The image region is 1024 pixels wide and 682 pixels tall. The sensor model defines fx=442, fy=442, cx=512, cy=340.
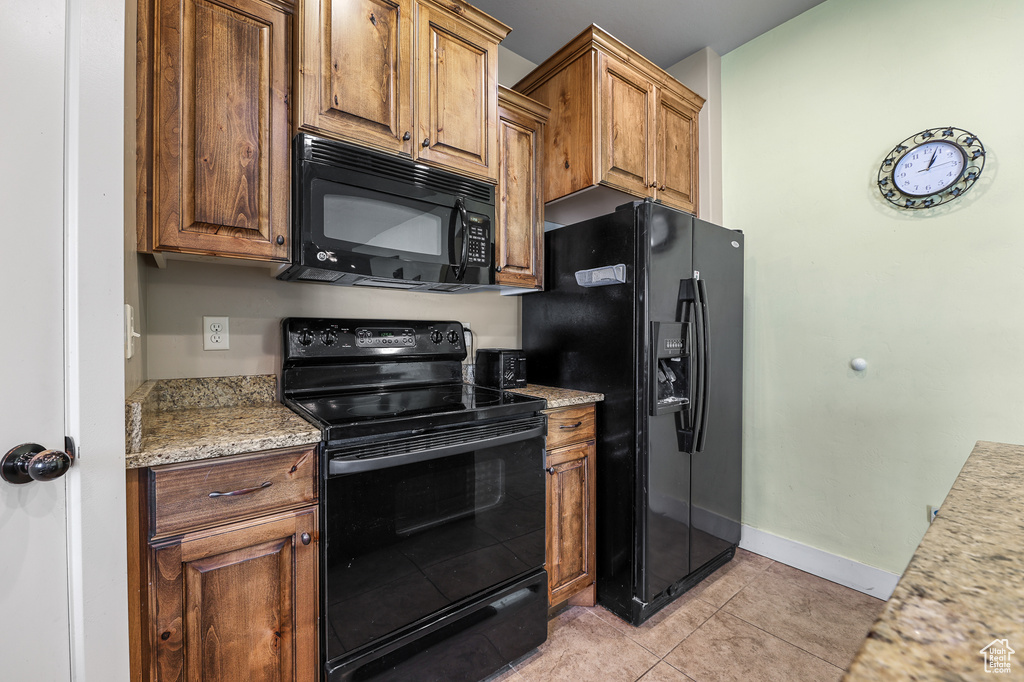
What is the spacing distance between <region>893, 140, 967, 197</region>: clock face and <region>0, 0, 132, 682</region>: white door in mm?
2780

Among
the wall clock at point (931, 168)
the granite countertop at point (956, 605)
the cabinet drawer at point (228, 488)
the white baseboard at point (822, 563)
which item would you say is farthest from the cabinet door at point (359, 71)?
the white baseboard at point (822, 563)

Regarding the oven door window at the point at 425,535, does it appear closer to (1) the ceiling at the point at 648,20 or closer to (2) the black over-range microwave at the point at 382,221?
(2) the black over-range microwave at the point at 382,221

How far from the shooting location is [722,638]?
1762 mm

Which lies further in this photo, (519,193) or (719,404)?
(719,404)

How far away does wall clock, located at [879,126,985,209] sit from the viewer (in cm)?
181

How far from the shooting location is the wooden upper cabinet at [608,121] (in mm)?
2006

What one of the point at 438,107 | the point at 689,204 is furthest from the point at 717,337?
the point at 438,107

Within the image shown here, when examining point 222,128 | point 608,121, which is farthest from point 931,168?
point 222,128

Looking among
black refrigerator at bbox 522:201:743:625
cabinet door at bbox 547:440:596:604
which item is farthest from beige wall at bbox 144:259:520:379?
cabinet door at bbox 547:440:596:604

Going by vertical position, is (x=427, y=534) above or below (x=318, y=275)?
below

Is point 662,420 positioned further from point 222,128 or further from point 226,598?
point 222,128

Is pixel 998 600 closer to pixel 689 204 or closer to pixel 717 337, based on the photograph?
pixel 717 337

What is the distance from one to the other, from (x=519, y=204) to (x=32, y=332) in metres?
1.68

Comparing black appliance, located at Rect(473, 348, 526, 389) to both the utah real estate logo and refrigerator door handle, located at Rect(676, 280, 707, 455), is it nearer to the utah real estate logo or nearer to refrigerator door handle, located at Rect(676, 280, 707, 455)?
refrigerator door handle, located at Rect(676, 280, 707, 455)
